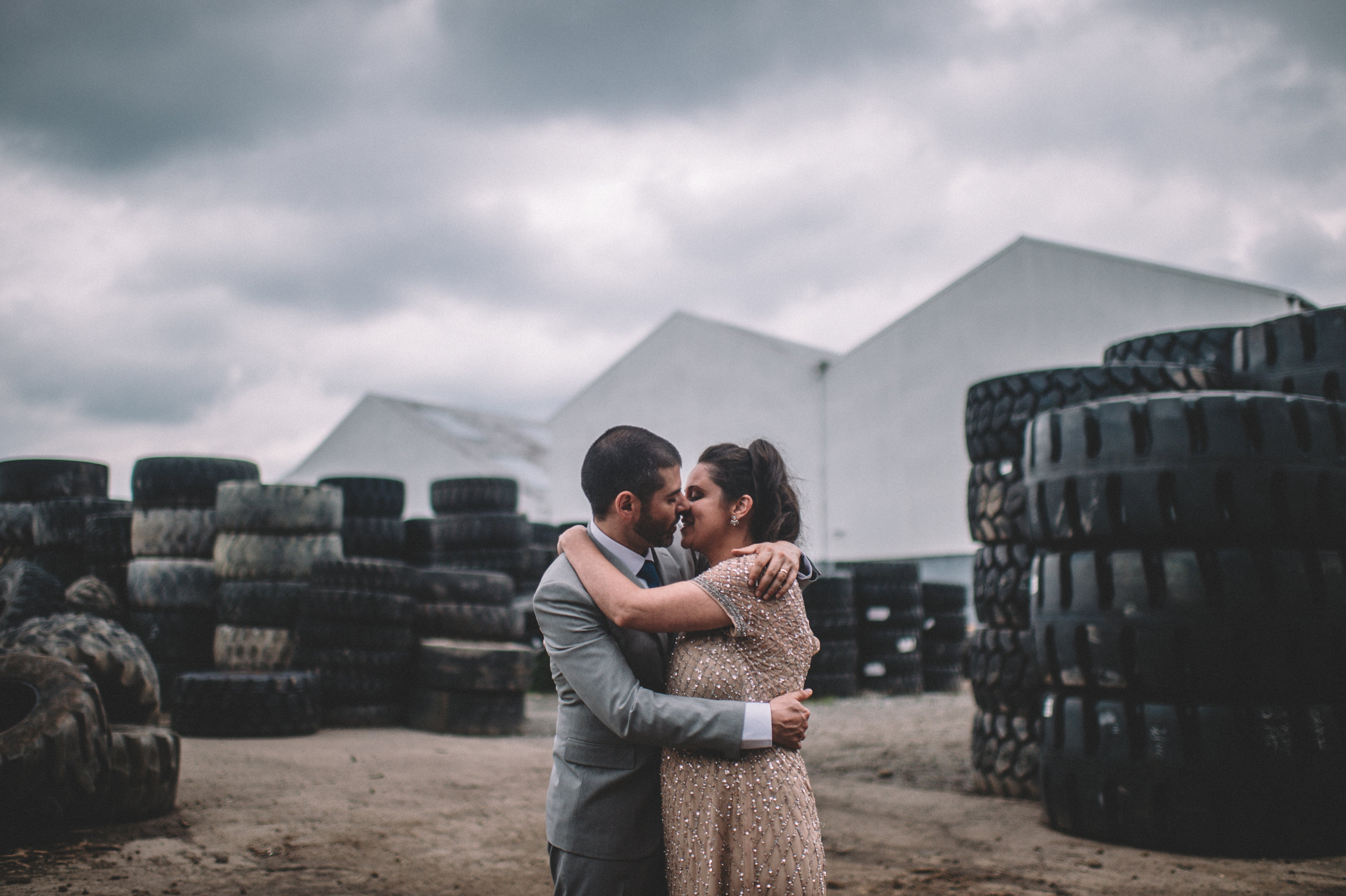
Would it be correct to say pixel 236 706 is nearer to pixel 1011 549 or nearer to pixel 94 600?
pixel 94 600

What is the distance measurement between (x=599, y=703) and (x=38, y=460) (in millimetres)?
8979

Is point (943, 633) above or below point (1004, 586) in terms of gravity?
below

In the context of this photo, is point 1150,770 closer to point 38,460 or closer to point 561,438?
point 38,460

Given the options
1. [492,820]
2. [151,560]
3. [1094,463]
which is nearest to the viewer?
[1094,463]

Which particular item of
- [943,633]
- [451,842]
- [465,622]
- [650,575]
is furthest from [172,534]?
[943,633]

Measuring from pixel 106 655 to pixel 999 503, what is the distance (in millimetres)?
4474

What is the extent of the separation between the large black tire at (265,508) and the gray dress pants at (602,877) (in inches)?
235

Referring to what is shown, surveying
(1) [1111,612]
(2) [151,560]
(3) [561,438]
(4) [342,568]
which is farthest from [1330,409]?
(3) [561,438]

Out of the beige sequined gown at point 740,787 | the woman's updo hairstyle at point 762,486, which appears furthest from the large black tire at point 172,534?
the beige sequined gown at point 740,787

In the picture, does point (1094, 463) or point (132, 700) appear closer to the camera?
point (1094, 463)

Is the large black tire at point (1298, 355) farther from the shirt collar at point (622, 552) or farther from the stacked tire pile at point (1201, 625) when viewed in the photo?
the shirt collar at point (622, 552)

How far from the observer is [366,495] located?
28.9 ft

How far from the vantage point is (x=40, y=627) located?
159 inches

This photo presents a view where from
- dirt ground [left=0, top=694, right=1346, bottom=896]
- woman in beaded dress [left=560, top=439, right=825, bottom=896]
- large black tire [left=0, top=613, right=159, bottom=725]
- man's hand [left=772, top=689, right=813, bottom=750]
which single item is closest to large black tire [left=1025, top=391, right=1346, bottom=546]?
dirt ground [left=0, top=694, right=1346, bottom=896]
